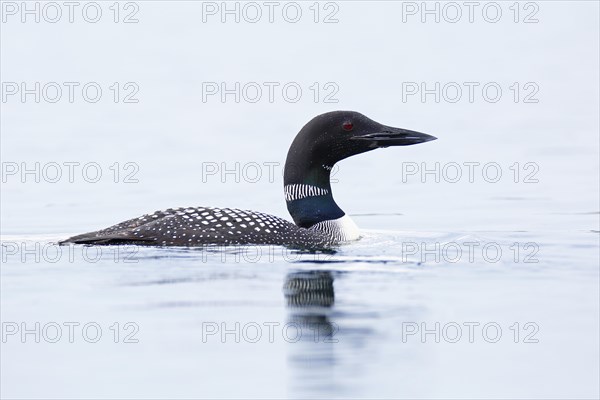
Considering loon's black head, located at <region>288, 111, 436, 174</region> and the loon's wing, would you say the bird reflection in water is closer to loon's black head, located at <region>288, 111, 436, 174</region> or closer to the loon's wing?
the loon's wing

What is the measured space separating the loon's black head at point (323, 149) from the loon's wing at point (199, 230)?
0.55m

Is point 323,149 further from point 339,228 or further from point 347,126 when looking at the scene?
point 339,228

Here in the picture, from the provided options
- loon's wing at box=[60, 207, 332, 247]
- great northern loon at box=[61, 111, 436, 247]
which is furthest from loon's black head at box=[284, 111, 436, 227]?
loon's wing at box=[60, 207, 332, 247]

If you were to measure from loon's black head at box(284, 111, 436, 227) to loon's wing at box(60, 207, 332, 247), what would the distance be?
550 millimetres

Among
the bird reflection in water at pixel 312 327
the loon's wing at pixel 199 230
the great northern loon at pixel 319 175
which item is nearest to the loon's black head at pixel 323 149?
the great northern loon at pixel 319 175

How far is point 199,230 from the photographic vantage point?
862cm

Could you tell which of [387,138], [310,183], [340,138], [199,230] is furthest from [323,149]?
[199,230]

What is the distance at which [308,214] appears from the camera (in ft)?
30.5

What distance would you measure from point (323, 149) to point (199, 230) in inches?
39.4

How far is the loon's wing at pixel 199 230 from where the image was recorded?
859 centimetres

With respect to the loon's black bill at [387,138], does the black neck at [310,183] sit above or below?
below

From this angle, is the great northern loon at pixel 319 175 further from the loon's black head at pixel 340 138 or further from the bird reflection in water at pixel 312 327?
the bird reflection in water at pixel 312 327

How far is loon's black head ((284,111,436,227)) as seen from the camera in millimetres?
9195

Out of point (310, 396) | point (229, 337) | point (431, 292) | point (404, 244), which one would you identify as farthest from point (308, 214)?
point (310, 396)
